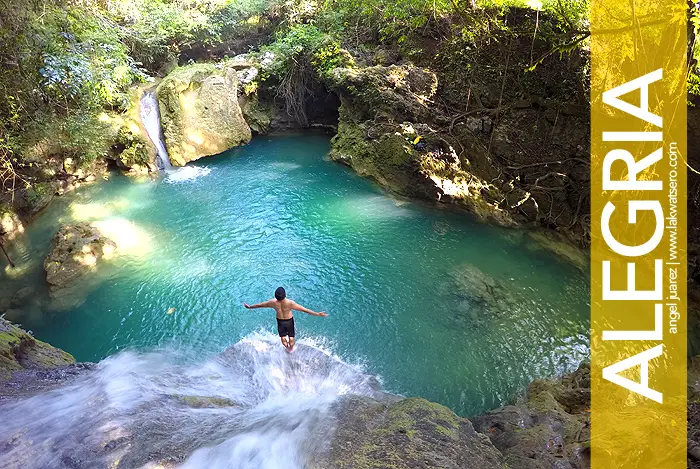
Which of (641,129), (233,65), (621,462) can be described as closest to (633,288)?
(641,129)

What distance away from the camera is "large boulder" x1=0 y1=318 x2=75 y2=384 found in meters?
5.06

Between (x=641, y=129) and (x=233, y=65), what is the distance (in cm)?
1442

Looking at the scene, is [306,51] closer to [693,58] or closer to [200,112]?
[200,112]

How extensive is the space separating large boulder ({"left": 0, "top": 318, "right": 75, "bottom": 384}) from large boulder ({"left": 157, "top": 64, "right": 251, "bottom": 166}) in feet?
30.1

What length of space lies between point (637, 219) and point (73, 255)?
11958 mm

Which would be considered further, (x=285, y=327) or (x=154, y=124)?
(x=154, y=124)

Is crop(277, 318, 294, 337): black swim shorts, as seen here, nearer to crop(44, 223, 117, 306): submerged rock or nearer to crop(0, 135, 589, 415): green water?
crop(0, 135, 589, 415): green water

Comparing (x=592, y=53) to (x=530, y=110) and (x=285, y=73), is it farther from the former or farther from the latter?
(x=285, y=73)

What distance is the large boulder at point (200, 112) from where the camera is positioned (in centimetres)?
1434

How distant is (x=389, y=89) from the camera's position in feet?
41.4

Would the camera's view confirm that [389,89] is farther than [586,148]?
Yes

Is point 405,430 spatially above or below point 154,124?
below

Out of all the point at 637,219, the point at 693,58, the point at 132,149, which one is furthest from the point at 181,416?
the point at 132,149

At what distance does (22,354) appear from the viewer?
5539 millimetres
